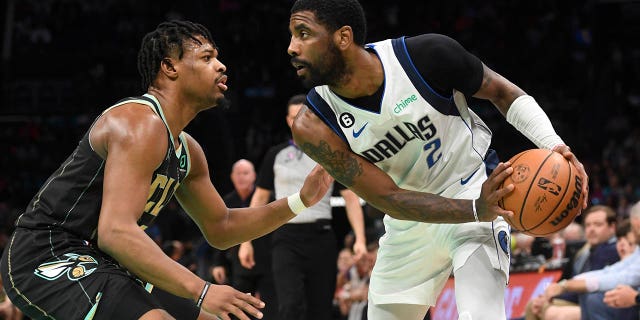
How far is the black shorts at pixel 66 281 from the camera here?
364 centimetres

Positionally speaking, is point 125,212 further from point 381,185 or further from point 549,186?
point 549,186

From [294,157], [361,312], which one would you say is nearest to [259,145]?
[361,312]

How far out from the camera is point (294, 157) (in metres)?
7.66

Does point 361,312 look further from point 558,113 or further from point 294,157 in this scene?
point 558,113

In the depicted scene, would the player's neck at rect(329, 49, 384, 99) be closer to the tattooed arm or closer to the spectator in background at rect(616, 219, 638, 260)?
the tattooed arm

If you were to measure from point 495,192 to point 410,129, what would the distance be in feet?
1.98

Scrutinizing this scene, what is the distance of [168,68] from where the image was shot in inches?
164

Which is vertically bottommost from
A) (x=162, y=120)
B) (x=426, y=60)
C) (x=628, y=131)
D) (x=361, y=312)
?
(x=361, y=312)

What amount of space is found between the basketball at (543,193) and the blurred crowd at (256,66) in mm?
11287

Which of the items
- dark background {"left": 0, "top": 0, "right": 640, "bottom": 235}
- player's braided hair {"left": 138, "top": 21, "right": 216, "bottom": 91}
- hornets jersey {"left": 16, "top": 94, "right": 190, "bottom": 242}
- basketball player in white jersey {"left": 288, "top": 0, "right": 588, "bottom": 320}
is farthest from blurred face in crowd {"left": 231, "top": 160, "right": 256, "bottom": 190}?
dark background {"left": 0, "top": 0, "right": 640, "bottom": 235}

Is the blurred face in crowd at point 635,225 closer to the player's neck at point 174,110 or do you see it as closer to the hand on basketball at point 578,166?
the hand on basketball at point 578,166

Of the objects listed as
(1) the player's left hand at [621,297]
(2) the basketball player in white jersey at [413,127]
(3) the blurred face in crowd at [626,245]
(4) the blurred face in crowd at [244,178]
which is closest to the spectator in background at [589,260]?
(3) the blurred face in crowd at [626,245]

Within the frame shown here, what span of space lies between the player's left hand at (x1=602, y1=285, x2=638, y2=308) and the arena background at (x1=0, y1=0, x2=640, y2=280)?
29.6 feet

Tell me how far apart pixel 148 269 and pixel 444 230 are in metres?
1.54
